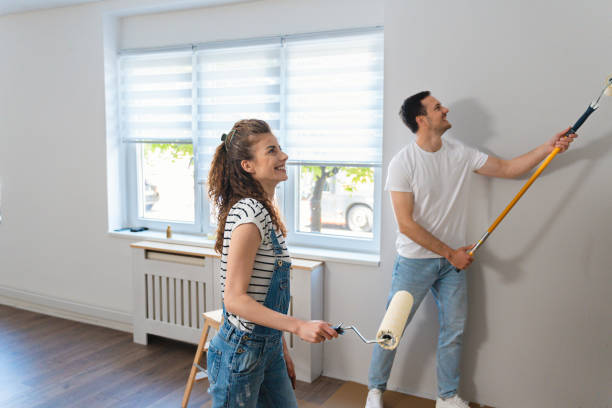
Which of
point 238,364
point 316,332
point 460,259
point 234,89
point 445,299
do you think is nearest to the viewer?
point 316,332

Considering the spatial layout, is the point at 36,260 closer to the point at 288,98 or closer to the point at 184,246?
the point at 184,246

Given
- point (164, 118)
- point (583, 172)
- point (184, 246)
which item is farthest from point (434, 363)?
point (164, 118)

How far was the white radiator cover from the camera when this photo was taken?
3.02m

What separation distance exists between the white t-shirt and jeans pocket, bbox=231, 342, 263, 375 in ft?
4.38

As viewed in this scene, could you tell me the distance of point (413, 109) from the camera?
2537mm

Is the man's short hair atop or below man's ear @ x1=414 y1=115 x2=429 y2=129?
atop

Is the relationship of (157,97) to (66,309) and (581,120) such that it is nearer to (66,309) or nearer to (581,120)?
(66,309)

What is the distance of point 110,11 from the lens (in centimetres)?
375

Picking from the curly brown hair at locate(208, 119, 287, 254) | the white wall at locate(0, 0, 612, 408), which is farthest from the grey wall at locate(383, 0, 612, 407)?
the curly brown hair at locate(208, 119, 287, 254)

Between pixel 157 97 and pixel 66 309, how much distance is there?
1.91 meters

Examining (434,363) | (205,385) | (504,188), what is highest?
(504,188)

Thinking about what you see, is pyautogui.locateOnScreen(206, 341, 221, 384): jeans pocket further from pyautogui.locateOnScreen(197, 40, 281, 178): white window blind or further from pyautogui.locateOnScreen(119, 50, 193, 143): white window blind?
pyautogui.locateOnScreen(119, 50, 193, 143): white window blind

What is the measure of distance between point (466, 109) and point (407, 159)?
433 millimetres

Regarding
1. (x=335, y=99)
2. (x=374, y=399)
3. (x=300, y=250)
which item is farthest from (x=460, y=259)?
(x=335, y=99)
